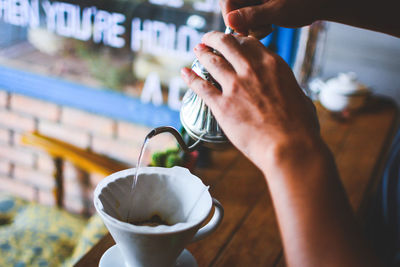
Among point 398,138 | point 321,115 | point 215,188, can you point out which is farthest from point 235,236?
point 321,115

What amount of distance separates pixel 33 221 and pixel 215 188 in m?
0.92

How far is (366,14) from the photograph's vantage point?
0.75 m

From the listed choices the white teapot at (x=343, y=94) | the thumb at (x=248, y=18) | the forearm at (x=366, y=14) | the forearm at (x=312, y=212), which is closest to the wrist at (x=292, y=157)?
the forearm at (x=312, y=212)

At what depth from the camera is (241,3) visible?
0.66m

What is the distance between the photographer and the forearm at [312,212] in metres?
0.45

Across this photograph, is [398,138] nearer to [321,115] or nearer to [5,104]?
[321,115]

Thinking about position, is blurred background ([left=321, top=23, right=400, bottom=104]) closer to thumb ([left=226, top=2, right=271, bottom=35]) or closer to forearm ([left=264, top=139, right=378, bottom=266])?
thumb ([left=226, top=2, right=271, bottom=35])

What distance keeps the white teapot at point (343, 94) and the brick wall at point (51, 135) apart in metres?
0.64

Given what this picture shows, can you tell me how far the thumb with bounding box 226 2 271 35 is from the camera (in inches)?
23.0

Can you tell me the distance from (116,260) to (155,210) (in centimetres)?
10

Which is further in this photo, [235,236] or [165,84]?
[165,84]

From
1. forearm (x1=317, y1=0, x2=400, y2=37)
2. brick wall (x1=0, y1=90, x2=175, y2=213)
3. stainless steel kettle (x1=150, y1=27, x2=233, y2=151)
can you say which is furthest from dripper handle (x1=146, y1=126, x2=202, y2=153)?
brick wall (x1=0, y1=90, x2=175, y2=213)

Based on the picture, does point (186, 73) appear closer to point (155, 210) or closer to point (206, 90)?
point (206, 90)

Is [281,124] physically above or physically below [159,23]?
above
